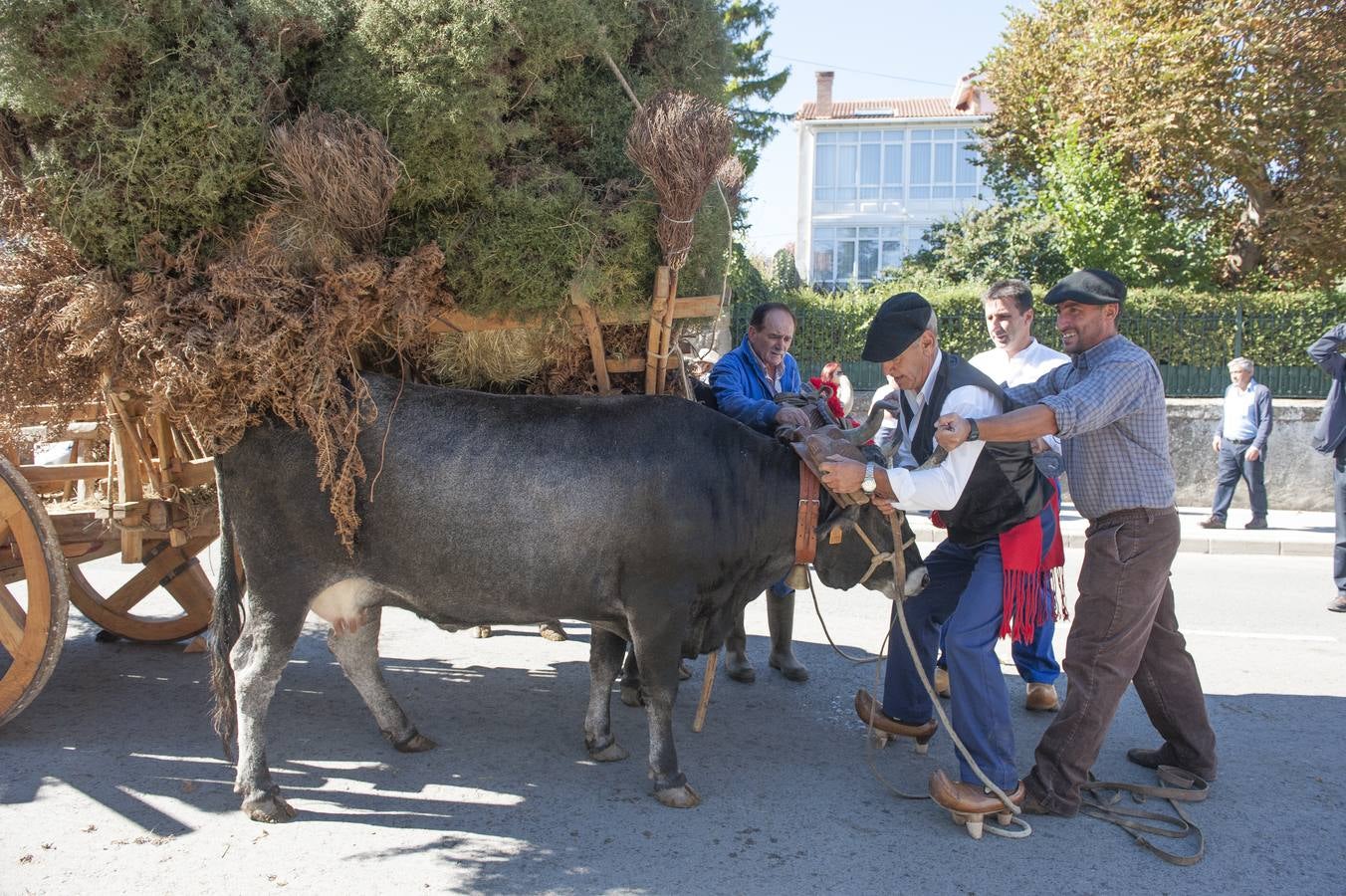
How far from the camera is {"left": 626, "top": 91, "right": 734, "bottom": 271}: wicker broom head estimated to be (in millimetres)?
3984

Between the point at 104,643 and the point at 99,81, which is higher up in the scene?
the point at 99,81

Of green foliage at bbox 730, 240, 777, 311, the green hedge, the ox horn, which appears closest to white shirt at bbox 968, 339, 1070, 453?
the ox horn

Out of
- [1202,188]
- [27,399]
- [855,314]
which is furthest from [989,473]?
[1202,188]

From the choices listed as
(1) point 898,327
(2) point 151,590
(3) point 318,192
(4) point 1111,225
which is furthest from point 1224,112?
(2) point 151,590

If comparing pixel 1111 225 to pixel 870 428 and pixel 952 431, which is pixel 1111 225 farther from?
pixel 952 431

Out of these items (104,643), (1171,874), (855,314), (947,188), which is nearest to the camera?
(1171,874)

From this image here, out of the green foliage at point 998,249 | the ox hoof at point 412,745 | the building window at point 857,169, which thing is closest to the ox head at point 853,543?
the ox hoof at point 412,745

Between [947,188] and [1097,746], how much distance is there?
34.4 meters

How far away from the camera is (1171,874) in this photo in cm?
363

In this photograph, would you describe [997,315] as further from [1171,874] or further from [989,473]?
[1171,874]

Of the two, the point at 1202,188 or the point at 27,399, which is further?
the point at 1202,188

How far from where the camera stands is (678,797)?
414 centimetres

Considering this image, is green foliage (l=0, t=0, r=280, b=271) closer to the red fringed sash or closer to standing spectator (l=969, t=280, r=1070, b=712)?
the red fringed sash

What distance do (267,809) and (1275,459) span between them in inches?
524
